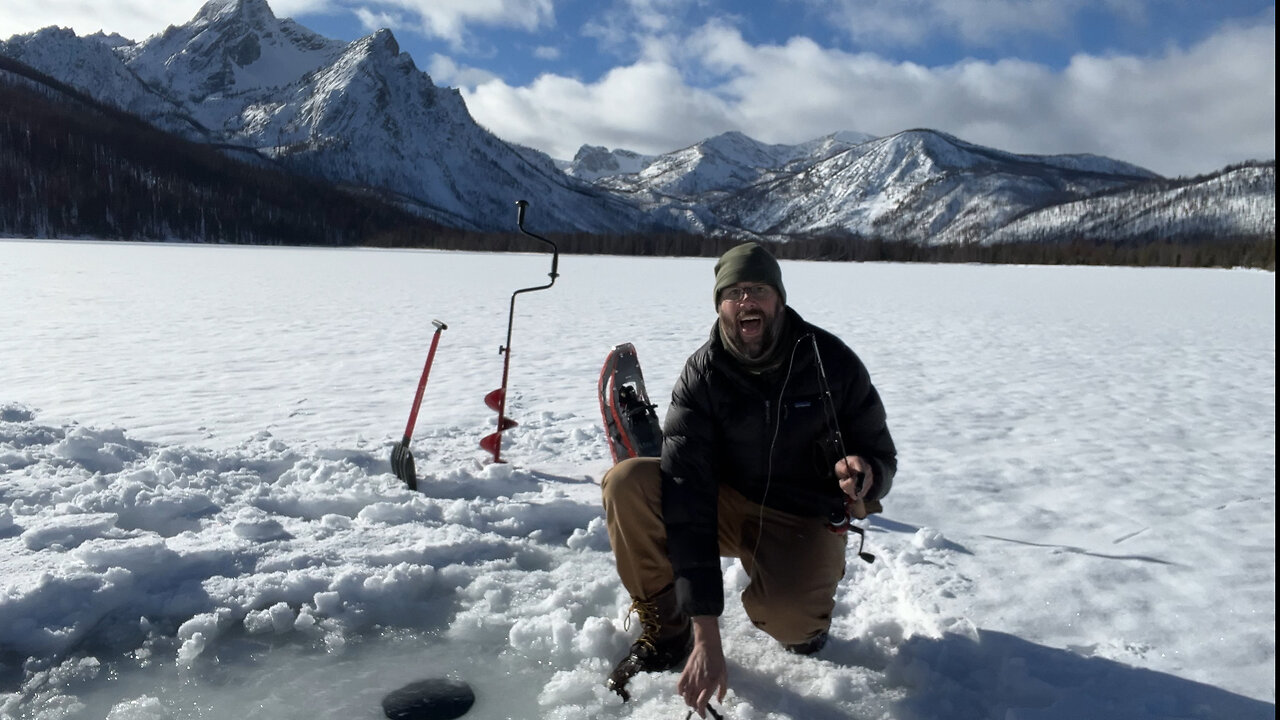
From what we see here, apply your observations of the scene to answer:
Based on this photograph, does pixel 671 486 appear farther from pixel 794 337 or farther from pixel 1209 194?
pixel 1209 194

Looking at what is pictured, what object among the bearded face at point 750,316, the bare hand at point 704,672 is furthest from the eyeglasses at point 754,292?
the bare hand at point 704,672

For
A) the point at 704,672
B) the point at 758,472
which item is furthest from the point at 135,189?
the point at 704,672

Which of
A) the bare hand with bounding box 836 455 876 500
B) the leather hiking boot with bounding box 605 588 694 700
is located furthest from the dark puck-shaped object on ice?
the bare hand with bounding box 836 455 876 500

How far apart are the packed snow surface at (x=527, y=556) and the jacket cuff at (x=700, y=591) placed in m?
0.41

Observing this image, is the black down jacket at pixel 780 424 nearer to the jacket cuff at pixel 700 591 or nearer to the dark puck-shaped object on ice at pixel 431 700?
the jacket cuff at pixel 700 591

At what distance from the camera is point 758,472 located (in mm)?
2646

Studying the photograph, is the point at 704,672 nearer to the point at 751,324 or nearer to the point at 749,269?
the point at 751,324

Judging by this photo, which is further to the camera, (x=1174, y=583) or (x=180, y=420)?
(x=180, y=420)

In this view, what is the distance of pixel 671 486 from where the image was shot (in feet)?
8.08

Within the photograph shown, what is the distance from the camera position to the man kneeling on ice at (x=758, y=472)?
95.6 inches

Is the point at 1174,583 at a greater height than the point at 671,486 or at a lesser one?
lesser

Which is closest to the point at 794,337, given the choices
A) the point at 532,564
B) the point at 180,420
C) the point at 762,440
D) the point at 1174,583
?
the point at 762,440

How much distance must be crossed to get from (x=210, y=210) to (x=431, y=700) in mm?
123719

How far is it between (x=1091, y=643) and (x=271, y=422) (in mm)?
5473
